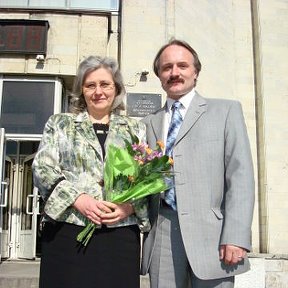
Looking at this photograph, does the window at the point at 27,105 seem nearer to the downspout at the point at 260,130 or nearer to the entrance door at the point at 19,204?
the entrance door at the point at 19,204

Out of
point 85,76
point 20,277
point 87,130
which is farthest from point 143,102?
point 87,130

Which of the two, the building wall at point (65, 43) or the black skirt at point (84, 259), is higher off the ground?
the building wall at point (65, 43)

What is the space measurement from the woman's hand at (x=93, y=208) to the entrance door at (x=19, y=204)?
5896 mm

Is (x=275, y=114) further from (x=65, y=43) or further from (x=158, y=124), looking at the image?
(x=158, y=124)

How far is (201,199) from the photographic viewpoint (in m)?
2.46

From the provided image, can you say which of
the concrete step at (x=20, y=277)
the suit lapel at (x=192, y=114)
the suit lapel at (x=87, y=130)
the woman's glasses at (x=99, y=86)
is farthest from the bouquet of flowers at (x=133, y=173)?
the concrete step at (x=20, y=277)

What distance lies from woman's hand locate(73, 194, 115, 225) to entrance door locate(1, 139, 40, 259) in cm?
590

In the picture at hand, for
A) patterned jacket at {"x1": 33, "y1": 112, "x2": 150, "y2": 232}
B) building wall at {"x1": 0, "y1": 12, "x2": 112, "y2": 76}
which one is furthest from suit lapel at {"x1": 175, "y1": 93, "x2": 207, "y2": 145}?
building wall at {"x1": 0, "y1": 12, "x2": 112, "y2": 76}

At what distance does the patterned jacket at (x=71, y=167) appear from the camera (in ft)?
7.68

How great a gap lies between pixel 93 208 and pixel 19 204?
6288 mm

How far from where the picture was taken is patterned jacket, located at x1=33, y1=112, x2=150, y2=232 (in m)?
2.34

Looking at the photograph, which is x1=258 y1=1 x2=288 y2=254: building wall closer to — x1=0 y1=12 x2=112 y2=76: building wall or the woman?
x1=0 y1=12 x2=112 y2=76: building wall

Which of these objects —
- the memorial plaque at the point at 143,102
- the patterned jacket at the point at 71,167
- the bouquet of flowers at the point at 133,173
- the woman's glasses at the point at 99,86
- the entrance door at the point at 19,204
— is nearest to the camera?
the bouquet of flowers at the point at 133,173

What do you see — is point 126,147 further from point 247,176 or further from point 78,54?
point 78,54
